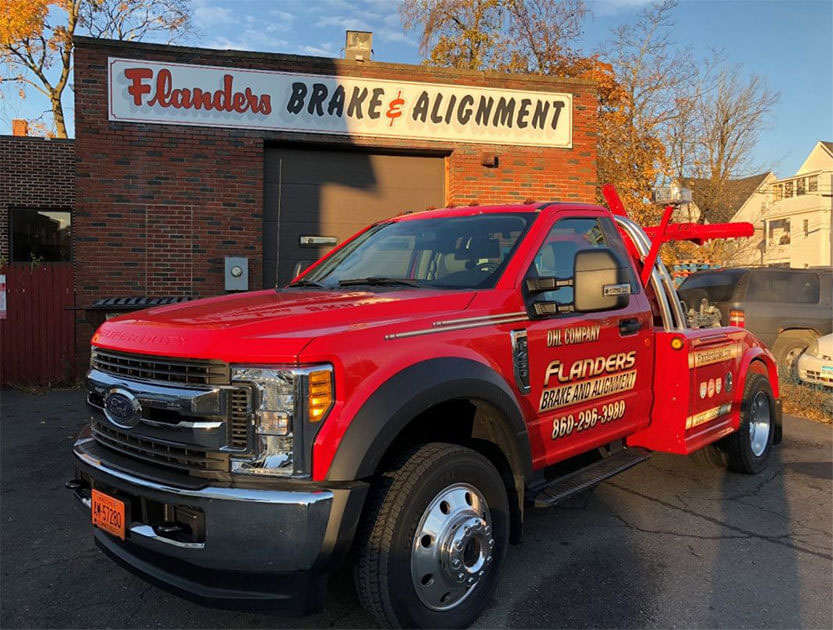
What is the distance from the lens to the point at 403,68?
392 inches

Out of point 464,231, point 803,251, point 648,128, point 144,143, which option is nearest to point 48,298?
point 144,143

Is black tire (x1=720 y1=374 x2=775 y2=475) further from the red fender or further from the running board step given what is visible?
the running board step

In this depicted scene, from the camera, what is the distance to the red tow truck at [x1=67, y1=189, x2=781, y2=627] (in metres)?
2.20

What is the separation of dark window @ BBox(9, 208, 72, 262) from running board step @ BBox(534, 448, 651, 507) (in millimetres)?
17180

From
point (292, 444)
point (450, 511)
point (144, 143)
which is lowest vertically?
point (450, 511)

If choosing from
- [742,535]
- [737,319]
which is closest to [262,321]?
[742,535]

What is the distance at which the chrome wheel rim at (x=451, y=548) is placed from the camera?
2500mm

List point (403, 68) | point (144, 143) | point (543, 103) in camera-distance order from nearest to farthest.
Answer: point (144, 143)
point (403, 68)
point (543, 103)

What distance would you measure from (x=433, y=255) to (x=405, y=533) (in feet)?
5.49

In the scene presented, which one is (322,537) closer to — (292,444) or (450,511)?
(292,444)

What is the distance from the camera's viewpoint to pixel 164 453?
2389mm

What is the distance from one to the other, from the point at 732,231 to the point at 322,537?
381 centimetres

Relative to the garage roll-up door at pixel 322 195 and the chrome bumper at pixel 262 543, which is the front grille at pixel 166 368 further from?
the garage roll-up door at pixel 322 195

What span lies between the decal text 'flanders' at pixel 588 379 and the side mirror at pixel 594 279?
354 mm
